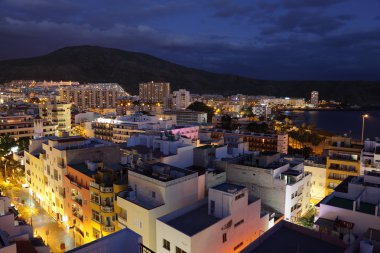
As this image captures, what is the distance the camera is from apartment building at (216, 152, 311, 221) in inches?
760

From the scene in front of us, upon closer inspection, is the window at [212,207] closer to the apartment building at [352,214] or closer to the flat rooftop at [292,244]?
the flat rooftop at [292,244]

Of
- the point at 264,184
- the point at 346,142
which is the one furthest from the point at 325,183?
the point at 264,184

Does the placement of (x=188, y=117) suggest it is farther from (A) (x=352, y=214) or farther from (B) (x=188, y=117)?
(A) (x=352, y=214)

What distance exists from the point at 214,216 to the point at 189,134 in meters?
32.3

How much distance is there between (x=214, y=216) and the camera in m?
14.1

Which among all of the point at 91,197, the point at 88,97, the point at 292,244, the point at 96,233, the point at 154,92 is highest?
the point at 154,92

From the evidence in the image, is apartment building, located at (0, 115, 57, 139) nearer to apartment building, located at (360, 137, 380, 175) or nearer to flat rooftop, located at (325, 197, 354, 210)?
apartment building, located at (360, 137, 380, 175)

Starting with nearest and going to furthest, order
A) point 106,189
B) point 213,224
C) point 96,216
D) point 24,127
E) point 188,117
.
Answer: point 213,224 → point 106,189 → point 96,216 → point 24,127 → point 188,117

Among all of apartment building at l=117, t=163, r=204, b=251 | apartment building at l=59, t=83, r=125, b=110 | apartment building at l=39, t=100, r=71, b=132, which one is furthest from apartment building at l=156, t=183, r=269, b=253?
apartment building at l=59, t=83, r=125, b=110

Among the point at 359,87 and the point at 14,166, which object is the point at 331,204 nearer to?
the point at 14,166

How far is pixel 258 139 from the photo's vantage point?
4825cm

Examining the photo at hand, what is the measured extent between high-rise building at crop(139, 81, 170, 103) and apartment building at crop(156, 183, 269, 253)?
13246cm

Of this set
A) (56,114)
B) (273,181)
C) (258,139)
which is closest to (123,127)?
(56,114)

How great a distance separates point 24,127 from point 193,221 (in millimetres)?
43799
